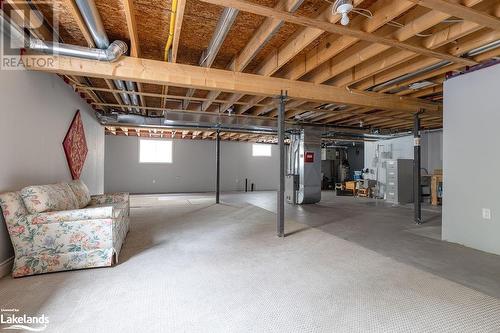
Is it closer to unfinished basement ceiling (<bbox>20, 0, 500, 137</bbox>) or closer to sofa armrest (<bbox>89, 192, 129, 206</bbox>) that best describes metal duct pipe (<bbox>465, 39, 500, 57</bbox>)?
unfinished basement ceiling (<bbox>20, 0, 500, 137</bbox>)

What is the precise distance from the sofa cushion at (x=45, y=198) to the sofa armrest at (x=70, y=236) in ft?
0.74

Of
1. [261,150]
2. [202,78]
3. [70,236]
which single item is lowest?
[70,236]

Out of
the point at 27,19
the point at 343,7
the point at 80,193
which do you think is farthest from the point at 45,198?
the point at 343,7

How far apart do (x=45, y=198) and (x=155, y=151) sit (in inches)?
332

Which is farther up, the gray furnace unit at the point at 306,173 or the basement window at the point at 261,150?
the basement window at the point at 261,150

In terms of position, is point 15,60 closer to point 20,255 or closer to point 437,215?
point 20,255

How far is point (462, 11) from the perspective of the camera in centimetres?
204

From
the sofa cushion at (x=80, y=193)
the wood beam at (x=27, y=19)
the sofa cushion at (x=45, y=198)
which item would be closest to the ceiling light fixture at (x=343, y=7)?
the wood beam at (x=27, y=19)

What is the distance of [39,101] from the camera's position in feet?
10.3

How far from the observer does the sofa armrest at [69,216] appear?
242 cm

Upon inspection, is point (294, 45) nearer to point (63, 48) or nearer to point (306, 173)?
point (63, 48)

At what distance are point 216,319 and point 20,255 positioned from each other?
2053 mm

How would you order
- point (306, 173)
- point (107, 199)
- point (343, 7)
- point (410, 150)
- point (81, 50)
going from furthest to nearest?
point (410, 150)
point (306, 173)
point (107, 199)
point (81, 50)
point (343, 7)

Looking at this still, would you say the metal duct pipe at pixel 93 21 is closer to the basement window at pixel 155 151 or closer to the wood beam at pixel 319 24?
the wood beam at pixel 319 24
